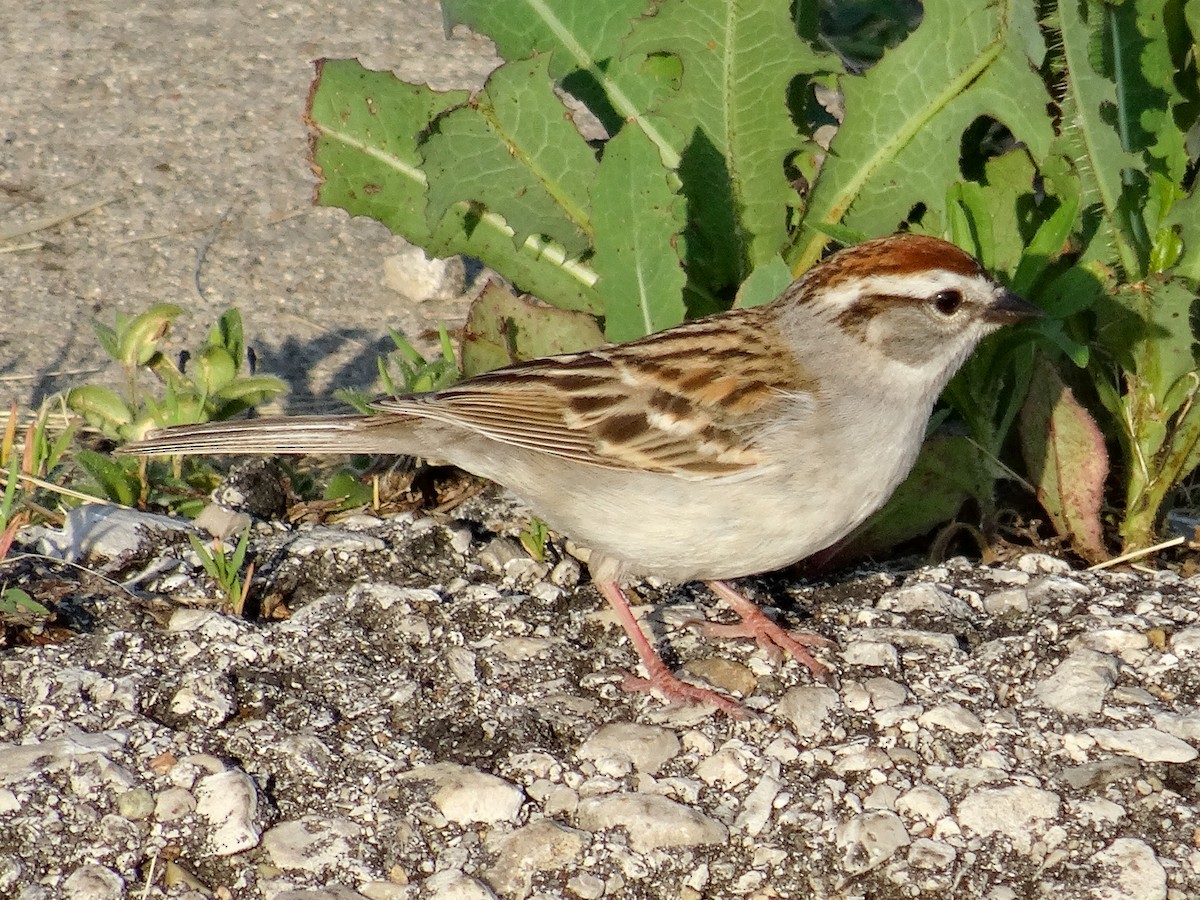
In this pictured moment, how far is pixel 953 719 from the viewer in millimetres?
4234

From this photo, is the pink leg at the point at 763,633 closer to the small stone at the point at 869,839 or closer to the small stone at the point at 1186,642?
the small stone at the point at 869,839

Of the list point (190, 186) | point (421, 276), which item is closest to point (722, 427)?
point (421, 276)

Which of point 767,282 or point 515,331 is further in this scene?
point 515,331

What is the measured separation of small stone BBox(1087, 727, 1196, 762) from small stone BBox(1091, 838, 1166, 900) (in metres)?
0.32

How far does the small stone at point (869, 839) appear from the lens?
12.5 ft

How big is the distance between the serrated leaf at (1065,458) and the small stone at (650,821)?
5.40ft

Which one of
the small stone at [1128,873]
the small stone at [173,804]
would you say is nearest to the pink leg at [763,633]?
the small stone at [1128,873]

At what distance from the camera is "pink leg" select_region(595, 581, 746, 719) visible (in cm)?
439

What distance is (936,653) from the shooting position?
15.0 ft

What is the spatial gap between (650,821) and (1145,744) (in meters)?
1.26

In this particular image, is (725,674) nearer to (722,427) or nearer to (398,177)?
(722,427)

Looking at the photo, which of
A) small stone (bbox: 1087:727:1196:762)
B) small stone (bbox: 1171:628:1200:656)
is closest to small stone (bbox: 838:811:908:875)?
small stone (bbox: 1087:727:1196:762)

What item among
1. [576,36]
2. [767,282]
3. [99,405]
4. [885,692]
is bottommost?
[885,692]

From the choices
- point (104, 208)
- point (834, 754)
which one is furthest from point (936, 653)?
point (104, 208)
